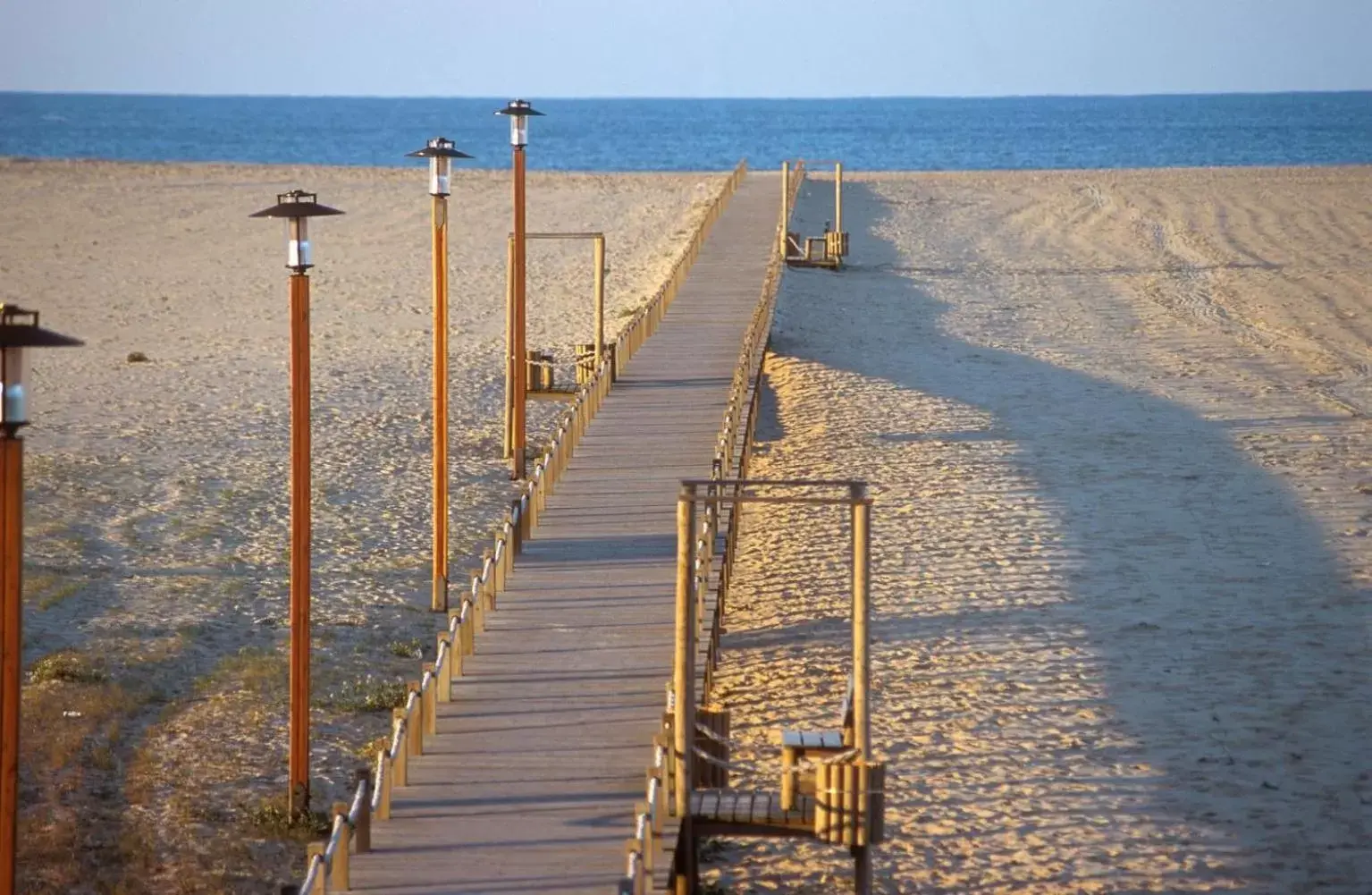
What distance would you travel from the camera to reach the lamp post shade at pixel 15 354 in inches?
270

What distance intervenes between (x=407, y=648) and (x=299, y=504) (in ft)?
11.6

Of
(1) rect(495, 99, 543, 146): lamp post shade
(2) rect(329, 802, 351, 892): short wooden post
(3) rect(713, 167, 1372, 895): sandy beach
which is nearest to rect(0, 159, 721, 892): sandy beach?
(2) rect(329, 802, 351, 892): short wooden post

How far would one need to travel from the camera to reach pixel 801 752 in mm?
8898

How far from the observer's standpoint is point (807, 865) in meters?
9.73

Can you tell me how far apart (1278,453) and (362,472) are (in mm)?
9573

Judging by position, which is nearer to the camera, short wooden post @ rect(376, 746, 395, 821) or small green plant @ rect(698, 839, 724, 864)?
short wooden post @ rect(376, 746, 395, 821)

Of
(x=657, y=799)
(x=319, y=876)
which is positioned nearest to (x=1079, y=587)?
(x=657, y=799)

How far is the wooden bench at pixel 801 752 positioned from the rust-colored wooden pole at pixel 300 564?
9.21 feet

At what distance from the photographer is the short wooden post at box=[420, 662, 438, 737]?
9.79 meters

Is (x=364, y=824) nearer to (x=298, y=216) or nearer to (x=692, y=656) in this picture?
(x=692, y=656)

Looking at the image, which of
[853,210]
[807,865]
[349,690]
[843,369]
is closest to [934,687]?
[807,865]

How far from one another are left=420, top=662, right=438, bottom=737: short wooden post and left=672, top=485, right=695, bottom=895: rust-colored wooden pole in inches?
61.7

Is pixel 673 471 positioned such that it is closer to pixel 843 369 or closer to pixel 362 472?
pixel 362 472

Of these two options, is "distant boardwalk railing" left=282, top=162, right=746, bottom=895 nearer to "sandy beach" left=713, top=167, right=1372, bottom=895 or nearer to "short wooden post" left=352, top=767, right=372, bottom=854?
"short wooden post" left=352, top=767, right=372, bottom=854
